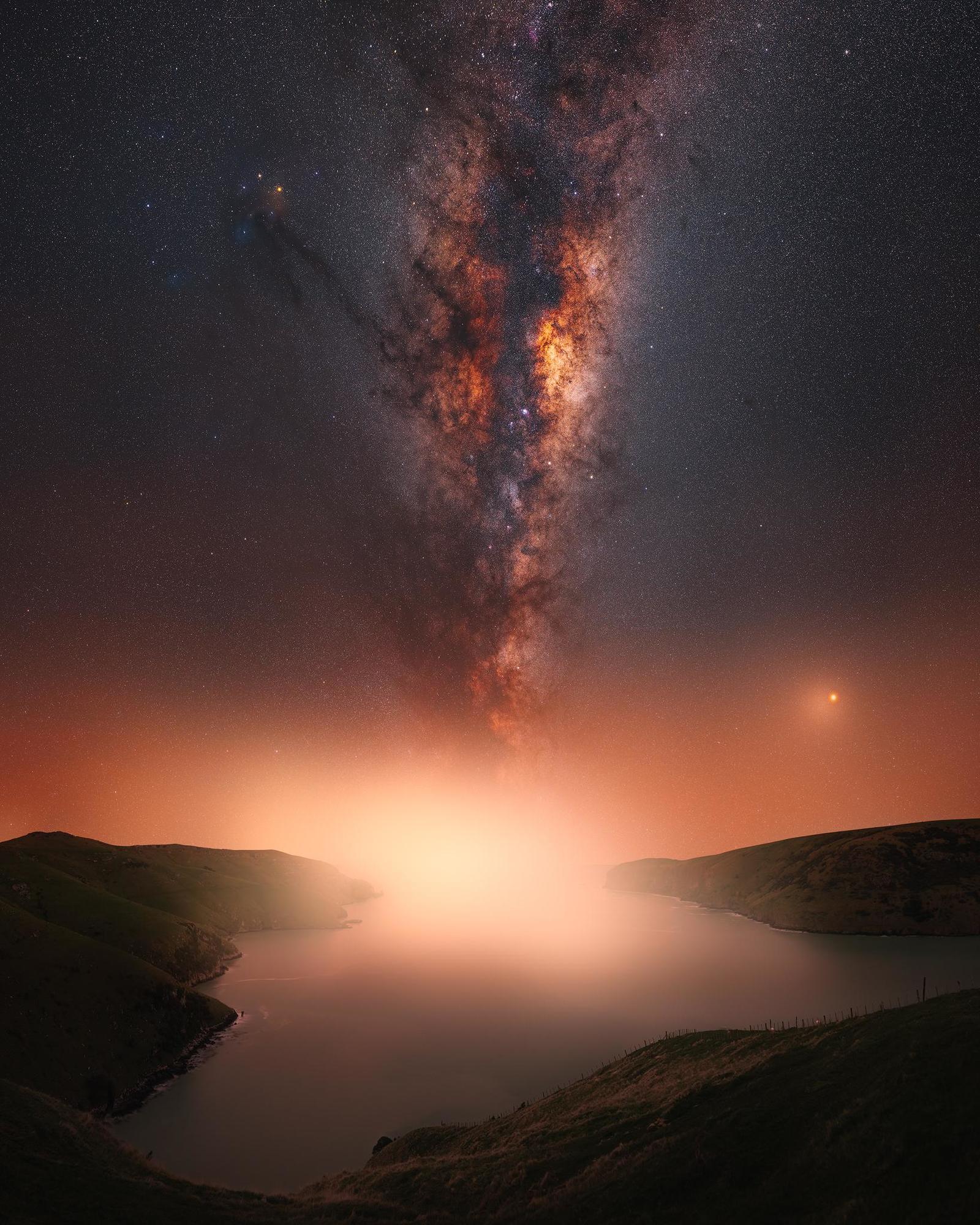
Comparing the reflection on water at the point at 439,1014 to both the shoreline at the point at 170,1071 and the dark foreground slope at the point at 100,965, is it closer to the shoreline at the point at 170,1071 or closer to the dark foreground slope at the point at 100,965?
the shoreline at the point at 170,1071

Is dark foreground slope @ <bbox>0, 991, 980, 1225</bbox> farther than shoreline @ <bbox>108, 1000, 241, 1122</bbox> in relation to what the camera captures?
No

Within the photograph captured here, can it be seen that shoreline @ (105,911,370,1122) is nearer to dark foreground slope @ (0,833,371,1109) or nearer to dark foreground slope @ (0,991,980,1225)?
dark foreground slope @ (0,833,371,1109)

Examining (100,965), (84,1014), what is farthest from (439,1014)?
(84,1014)

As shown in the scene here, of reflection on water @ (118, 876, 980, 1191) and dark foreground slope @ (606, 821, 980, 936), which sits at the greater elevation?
dark foreground slope @ (606, 821, 980, 936)

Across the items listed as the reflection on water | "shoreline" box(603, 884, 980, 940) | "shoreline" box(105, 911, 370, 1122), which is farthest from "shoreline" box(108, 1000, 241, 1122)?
"shoreline" box(603, 884, 980, 940)

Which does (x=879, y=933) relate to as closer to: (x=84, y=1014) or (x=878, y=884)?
(x=878, y=884)
